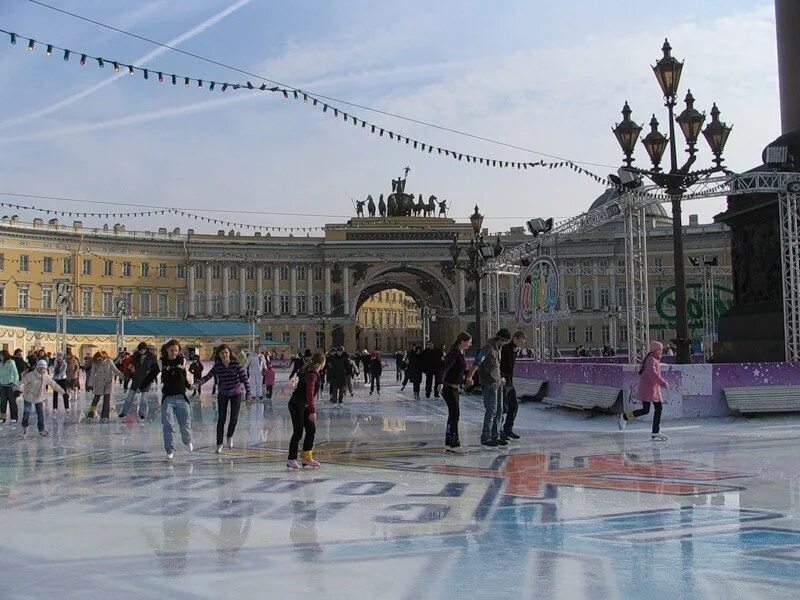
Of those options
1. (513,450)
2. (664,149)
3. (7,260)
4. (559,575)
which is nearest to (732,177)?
(664,149)

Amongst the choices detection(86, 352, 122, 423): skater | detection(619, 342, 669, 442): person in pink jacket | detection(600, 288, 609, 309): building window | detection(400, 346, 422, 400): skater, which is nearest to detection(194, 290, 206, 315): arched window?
detection(600, 288, 609, 309): building window

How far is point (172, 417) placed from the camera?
11.5 metres

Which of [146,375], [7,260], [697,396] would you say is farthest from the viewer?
[7,260]

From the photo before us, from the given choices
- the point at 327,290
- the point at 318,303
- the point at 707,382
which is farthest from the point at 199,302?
the point at 707,382

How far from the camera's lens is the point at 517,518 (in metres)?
6.99

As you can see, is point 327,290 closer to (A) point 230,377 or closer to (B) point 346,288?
(B) point 346,288

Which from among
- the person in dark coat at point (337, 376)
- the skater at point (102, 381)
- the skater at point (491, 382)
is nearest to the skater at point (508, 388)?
the skater at point (491, 382)

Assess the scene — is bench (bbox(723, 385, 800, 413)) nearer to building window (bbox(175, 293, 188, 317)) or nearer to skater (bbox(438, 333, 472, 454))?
skater (bbox(438, 333, 472, 454))

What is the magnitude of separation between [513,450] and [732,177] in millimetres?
8658

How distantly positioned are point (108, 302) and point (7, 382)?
6567 centimetres

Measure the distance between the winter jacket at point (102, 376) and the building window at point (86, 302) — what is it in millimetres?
62626

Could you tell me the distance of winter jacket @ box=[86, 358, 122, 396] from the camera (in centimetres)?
1820

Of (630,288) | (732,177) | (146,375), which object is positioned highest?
(732,177)

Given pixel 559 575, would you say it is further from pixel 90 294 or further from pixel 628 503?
pixel 90 294
